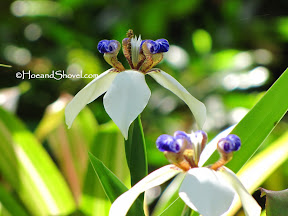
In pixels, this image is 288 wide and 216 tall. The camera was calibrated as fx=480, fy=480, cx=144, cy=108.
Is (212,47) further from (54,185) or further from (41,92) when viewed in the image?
(54,185)

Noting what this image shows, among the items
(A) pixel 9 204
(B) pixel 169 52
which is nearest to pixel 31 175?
(A) pixel 9 204

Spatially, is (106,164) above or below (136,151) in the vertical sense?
below

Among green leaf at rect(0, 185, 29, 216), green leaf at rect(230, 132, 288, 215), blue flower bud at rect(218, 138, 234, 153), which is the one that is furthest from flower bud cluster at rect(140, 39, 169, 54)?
green leaf at rect(0, 185, 29, 216)

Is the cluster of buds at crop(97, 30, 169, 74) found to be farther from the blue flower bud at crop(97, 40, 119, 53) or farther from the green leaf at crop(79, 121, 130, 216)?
the green leaf at crop(79, 121, 130, 216)

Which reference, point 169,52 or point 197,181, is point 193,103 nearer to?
point 197,181

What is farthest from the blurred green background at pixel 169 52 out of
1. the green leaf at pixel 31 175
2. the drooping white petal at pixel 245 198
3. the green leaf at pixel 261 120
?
the drooping white petal at pixel 245 198

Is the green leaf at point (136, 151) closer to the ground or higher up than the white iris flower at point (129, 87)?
closer to the ground

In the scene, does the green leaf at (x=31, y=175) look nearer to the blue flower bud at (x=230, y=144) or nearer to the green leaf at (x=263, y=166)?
the green leaf at (x=263, y=166)
